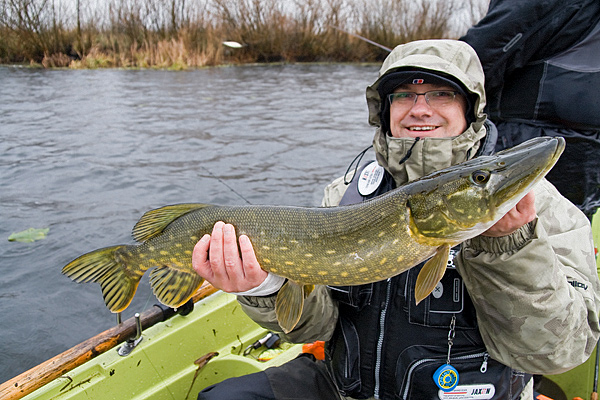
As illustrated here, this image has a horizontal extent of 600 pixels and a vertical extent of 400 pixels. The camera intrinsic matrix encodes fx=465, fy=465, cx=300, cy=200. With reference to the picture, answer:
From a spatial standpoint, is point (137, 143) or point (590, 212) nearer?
point (590, 212)

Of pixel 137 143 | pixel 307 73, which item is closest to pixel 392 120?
pixel 137 143

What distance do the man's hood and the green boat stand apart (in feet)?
3.81

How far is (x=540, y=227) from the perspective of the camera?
1.32 metres

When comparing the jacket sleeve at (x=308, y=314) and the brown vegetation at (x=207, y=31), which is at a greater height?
the brown vegetation at (x=207, y=31)

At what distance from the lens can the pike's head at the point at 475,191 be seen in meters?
1.24

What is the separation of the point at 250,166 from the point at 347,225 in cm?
516

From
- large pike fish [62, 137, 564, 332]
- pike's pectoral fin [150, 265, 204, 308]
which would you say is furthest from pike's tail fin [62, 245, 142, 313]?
pike's pectoral fin [150, 265, 204, 308]

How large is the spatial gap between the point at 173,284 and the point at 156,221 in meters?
0.25

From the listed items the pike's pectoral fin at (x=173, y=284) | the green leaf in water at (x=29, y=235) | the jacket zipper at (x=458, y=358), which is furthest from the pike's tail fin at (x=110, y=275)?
the green leaf in water at (x=29, y=235)

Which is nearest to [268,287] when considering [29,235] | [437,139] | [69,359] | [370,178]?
[370,178]

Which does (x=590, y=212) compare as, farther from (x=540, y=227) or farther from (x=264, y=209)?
(x=264, y=209)

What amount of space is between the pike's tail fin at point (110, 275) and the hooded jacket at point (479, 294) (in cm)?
49

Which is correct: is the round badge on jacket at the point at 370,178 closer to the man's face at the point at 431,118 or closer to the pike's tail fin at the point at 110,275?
the man's face at the point at 431,118

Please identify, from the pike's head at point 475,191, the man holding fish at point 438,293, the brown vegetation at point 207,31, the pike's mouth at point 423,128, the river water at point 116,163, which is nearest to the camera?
the pike's head at point 475,191
